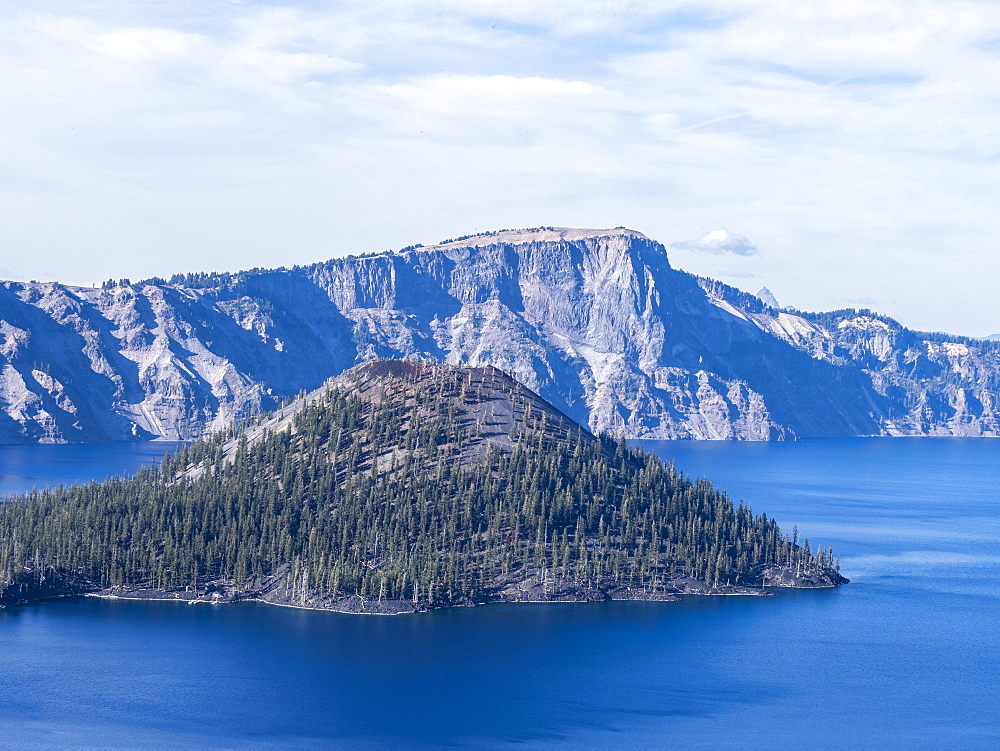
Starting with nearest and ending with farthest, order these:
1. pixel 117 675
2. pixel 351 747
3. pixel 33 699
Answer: pixel 351 747
pixel 33 699
pixel 117 675

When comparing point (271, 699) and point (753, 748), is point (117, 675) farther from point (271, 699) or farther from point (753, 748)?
point (753, 748)

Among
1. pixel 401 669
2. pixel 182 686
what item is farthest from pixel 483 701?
pixel 182 686

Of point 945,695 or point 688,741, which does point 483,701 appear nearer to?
point 688,741

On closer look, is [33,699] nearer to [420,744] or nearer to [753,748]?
[420,744]

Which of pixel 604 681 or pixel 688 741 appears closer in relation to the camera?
pixel 688 741

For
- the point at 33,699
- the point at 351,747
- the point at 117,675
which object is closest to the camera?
the point at 351,747

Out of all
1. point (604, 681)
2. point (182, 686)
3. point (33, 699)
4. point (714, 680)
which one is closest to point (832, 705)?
point (714, 680)

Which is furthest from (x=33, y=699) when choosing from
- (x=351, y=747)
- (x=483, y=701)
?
(x=483, y=701)

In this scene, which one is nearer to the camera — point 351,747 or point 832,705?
point 351,747
